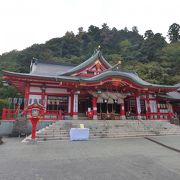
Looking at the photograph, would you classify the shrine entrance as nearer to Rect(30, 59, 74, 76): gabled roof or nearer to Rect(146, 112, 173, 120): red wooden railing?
Rect(30, 59, 74, 76): gabled roof

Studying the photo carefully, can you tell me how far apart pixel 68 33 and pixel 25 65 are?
124 feet

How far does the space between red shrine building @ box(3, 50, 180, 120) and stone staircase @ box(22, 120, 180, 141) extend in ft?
6.13

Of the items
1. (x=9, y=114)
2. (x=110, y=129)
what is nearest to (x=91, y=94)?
(x=110, y=129)

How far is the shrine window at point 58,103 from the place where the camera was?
1686cm

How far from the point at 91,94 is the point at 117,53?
54.2 metres

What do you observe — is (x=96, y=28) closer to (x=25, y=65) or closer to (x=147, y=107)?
(x=25, y=65)

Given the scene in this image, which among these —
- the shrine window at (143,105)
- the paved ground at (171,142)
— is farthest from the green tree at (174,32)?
the paved ground at (171,142)

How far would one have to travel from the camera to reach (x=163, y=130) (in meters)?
14.7

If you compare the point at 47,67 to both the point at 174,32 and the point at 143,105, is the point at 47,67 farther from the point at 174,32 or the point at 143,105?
the point at 174,32

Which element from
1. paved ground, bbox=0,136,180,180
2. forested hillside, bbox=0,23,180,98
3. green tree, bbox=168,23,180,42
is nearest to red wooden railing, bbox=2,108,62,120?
paved ground, bbox=0,136,180,180

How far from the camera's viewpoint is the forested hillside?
4001 centimetres

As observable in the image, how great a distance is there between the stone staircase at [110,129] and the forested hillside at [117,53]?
21.4m

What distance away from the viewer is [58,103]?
17141 millimetres

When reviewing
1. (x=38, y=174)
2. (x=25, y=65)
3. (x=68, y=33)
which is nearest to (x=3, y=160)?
(x=38, y=174)
